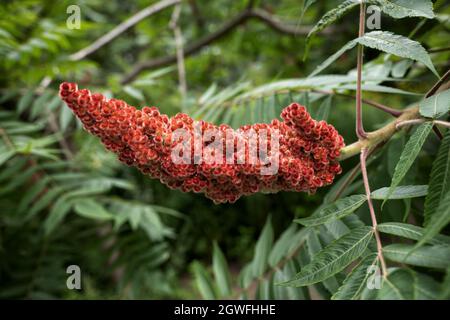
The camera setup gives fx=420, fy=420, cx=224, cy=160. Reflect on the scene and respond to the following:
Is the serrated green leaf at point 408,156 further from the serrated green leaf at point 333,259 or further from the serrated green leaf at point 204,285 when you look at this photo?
the serrated green leaf at point 204,285

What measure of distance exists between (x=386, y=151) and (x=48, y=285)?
98.0 inches

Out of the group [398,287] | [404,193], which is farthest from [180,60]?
[398,287]

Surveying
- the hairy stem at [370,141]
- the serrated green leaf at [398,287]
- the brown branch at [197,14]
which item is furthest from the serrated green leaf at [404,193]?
the brown branch at [197,14]

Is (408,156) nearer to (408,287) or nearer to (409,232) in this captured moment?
(409,232)

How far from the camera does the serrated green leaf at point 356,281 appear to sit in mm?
1037

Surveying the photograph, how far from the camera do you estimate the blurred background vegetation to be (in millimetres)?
2373

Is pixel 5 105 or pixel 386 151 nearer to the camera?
pixel 386 151

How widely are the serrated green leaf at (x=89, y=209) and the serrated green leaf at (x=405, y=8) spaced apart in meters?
1.92

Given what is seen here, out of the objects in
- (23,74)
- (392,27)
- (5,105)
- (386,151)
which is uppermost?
(392,27)

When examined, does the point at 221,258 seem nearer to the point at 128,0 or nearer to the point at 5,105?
the point at 5,105

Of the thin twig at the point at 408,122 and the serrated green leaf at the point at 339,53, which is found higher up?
the serrated green leaf at the point at 339,53
